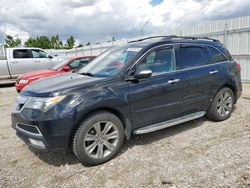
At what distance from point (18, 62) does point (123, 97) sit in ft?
32.5

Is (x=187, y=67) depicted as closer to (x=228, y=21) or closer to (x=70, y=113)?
(x=70, y=113)

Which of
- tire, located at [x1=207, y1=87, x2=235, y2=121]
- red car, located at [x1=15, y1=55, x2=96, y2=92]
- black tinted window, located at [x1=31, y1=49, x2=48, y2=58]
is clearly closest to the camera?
tire, located at [x1=207, y1=87, x2=235, y2=121]

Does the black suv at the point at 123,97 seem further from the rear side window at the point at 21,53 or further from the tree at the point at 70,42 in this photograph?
the tree at the point at 70,42

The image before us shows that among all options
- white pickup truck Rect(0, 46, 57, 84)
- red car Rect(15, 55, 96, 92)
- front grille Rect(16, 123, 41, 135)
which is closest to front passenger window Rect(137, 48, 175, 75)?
front grille Rect(16, 123, 41, 135)

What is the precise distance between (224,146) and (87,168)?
7.31 ft

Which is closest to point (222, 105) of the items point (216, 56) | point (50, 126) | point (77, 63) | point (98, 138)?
point (216, 56)

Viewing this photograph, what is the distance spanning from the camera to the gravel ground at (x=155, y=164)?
2.81 m

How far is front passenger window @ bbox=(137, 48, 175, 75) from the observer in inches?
145

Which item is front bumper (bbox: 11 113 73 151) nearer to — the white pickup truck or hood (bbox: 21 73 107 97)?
hood (bbox: 21 73 107 97)

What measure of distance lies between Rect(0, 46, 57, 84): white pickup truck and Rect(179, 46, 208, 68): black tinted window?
31.1 ft

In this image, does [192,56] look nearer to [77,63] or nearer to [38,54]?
[77,63]

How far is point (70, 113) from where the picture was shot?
2.92m

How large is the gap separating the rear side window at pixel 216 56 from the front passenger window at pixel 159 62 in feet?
3.77

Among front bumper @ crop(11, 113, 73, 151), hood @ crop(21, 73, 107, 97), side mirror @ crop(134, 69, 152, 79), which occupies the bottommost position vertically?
front bumper @ crop(11, 113, 73, 151)
